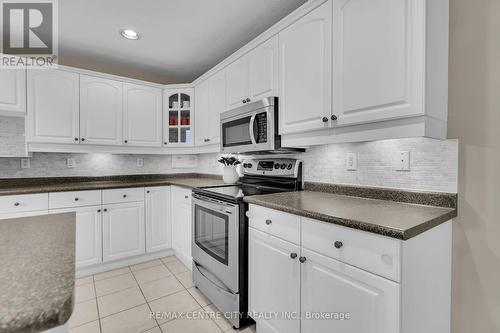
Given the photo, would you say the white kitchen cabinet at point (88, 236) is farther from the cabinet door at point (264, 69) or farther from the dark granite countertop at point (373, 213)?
the cabinet door at point (264, 69)

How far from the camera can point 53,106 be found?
2623 mm

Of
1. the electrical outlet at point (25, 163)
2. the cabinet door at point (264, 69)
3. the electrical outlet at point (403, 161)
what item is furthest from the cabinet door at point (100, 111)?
the electrical outlet at point (403, 161)

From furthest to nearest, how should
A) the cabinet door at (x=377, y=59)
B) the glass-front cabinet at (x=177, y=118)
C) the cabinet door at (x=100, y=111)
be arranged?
the glass-front cabinet at (x=177, y=118) < the cabinet door at (x=100, y=111) < the cabinet door at (x=377, y=59)

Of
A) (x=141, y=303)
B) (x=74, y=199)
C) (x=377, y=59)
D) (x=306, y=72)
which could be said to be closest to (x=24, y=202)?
(x=74, y=199)

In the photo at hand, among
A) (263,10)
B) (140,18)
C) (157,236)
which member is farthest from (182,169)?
(263,10)

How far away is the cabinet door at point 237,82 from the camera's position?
7.50 feet

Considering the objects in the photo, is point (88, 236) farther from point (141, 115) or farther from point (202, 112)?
point (202, 112)

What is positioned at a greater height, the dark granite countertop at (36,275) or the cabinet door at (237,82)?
the cabinet door at (237,82)

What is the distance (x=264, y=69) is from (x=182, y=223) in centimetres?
188

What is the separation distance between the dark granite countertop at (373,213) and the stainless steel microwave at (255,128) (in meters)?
0.53

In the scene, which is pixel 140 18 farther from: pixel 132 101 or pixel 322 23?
pixel 322 23

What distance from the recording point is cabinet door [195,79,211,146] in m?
2.96

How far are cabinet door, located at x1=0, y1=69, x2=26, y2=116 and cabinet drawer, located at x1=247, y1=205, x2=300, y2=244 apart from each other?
260 cm

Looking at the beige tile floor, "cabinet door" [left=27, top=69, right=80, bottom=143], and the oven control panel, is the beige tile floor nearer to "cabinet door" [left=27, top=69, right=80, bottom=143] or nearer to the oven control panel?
the oven control panel
